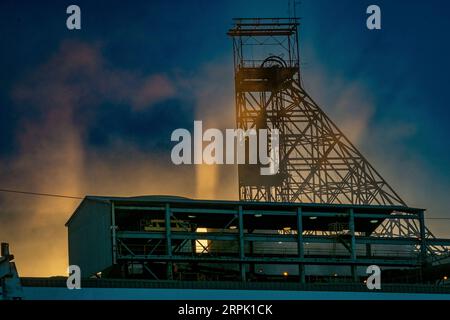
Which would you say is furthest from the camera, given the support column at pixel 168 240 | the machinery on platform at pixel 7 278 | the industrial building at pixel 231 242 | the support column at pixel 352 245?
the support column at pixel 352 245

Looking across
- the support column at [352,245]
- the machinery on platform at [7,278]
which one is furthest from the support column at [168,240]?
the machinery on platform at [7,278]

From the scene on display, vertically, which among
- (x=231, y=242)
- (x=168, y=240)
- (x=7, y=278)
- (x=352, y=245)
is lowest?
(x=7, y=278)

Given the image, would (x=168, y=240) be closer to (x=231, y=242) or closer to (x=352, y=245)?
(x=231, y=242)

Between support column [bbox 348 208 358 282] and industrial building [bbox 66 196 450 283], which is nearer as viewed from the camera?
industrial building [bbox 66 196 450 283]

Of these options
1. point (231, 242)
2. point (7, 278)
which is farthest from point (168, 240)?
point (7, 278)

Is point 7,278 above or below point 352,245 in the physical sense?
below

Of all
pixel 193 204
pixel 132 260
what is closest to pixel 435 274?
pixel 193 204

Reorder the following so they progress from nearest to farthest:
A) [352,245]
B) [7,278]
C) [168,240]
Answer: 1. [7,278]
2. [168,240]
3. [352,245]

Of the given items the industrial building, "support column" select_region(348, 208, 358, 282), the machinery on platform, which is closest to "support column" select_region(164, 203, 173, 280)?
the industrial building

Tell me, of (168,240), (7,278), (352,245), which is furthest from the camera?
(352,245)

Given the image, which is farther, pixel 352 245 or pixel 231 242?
pixel 231 242

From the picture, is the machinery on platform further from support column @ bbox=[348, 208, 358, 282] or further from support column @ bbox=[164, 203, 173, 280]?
support column @ bbox=[348, 208, 358, 282]

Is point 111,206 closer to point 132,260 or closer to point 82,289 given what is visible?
point 132,260

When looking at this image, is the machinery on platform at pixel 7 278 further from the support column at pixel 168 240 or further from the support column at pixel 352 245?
the support column at pixel 352 245
